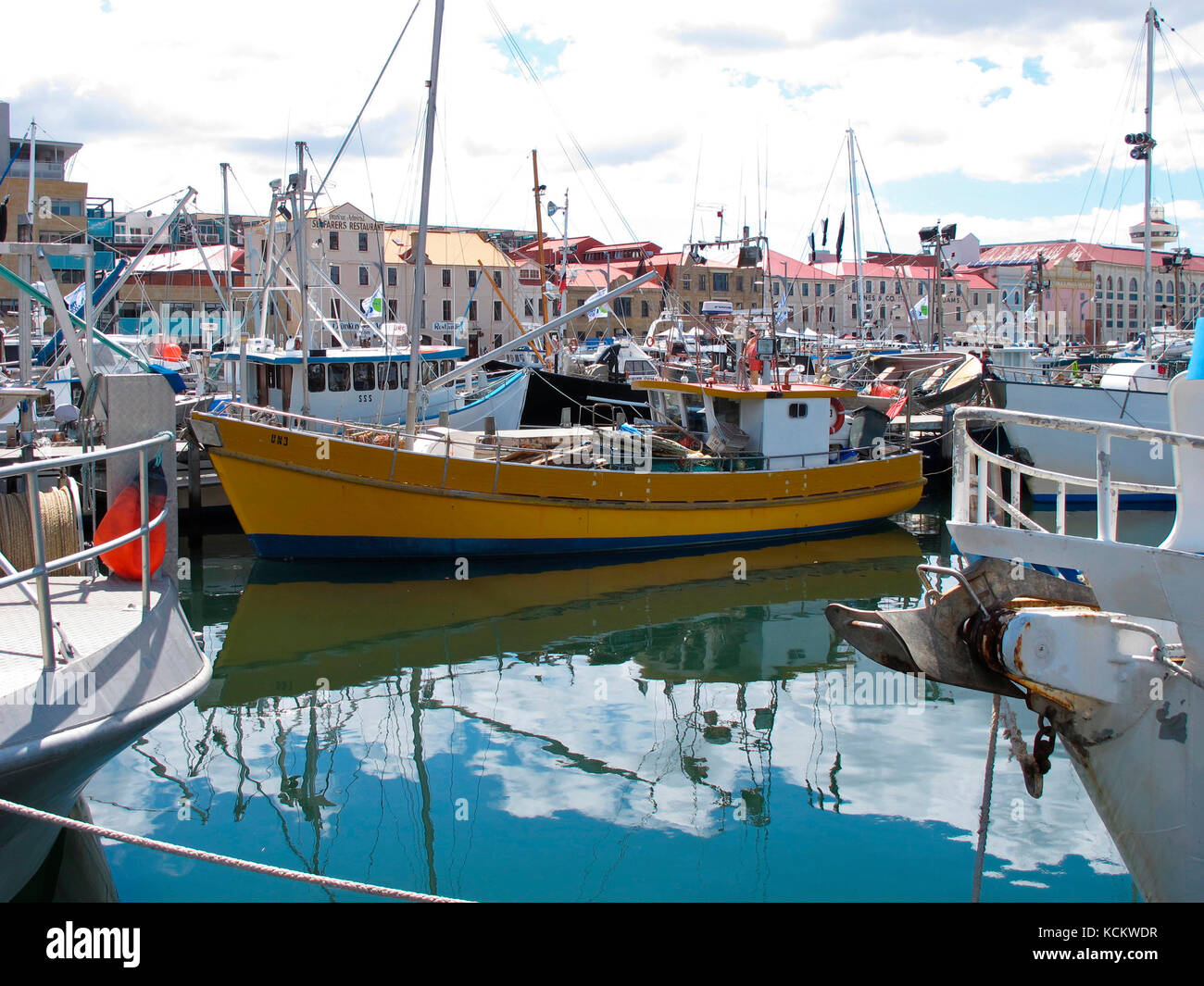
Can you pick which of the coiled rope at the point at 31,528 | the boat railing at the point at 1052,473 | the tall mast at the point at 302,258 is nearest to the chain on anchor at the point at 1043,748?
the boat railing at the point at 1052,473

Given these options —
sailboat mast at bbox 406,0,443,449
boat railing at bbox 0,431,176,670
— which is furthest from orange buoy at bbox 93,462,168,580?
sailboat mast at bbox 406,0,443,449

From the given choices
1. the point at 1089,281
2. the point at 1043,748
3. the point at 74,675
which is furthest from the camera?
the point at 1089,281

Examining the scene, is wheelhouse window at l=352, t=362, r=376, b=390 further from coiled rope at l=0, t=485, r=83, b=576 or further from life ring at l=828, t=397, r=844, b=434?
coiled rope at l=0, t=485, r=83, b=576

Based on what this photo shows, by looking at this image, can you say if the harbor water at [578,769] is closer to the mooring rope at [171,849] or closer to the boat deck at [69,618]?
the boat deck at [69,618]

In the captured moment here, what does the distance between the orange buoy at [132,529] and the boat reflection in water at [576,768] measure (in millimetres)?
2024

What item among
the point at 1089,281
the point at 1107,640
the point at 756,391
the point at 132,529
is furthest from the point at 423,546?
the point at 1089,281

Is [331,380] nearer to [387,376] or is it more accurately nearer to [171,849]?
[387,376]

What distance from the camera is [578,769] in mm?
7547

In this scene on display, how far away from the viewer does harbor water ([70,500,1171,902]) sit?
600cm

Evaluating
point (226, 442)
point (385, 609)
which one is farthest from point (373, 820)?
point (226, 442)

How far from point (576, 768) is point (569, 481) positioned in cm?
782

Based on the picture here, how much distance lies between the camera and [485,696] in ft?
30.8
